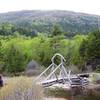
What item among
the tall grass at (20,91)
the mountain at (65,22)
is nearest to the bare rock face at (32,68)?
the tall grass at (20,91)

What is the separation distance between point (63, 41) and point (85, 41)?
552 cm

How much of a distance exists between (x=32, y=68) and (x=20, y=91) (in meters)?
29.9

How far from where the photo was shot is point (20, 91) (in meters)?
17.9

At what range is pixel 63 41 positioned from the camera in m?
53.2

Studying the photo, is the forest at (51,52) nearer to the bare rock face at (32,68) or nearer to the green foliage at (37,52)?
the green foliage at (37,52)

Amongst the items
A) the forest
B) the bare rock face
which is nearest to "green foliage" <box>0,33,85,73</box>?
the forest

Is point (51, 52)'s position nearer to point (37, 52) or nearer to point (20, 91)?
point (37, 52)

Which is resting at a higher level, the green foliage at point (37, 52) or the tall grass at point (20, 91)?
the tall grass at point (20, 91)

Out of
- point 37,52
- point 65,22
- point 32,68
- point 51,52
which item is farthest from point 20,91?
point 65,22

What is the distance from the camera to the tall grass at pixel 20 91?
17.6 m

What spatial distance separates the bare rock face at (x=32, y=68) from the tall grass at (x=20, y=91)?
26.9m

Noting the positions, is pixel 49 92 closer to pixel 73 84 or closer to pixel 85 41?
pixel 73 84

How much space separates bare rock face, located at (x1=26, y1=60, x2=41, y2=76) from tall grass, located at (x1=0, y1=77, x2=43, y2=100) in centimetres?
2690

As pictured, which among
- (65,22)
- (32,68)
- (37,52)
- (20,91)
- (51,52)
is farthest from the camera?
(65,22)
